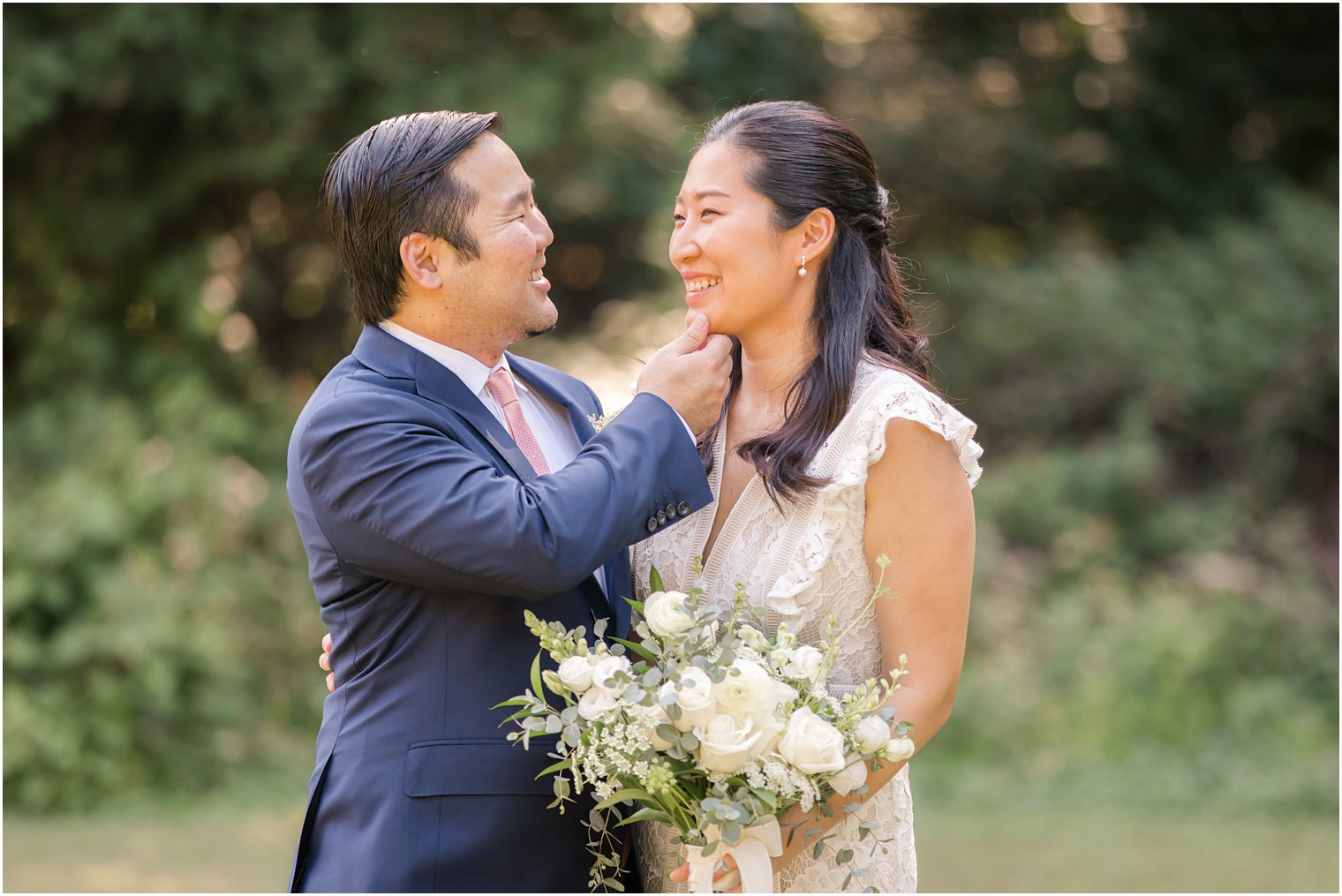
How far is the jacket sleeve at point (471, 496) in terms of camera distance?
2.49 metres

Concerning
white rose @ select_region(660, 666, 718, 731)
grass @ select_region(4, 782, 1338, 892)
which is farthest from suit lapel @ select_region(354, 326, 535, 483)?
grass @ select_region(4, 782, 1338, 892)

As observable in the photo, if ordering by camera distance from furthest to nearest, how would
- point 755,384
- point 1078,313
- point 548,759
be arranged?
point 1078,313 → point 755,384 → point 548,759

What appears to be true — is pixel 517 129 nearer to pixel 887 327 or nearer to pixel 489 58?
pixel 489 58

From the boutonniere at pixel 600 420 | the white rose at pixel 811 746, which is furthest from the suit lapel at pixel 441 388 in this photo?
the white rose at pixel 811 746

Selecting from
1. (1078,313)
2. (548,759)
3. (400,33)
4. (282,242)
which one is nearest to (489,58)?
(400,33)

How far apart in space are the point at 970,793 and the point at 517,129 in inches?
188

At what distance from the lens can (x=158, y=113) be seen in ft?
27.8

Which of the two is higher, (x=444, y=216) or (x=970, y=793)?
(x=444, y=216)

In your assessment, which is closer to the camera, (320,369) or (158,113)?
(158,113)

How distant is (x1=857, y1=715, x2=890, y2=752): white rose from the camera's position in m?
2.33

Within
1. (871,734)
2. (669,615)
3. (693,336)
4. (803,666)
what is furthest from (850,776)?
(693,336)

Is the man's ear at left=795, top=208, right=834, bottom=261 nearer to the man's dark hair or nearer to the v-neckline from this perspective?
the v-neckline

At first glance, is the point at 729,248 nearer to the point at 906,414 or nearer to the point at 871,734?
the point at 906,414

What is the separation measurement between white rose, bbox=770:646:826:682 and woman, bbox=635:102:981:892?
368 millimetres
